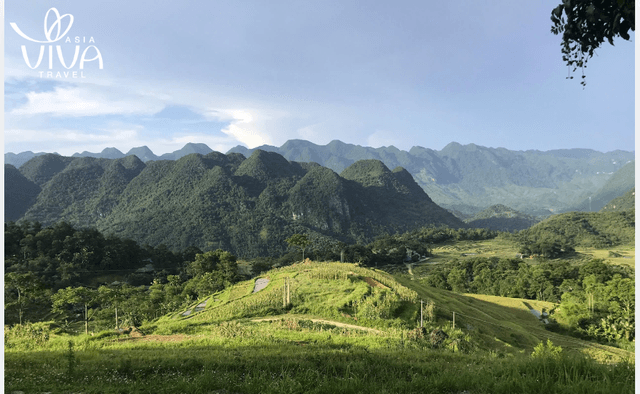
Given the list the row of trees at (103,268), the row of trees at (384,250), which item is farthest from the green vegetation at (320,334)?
the row of trees at (384,250)

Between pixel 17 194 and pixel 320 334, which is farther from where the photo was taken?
pixel 17 194

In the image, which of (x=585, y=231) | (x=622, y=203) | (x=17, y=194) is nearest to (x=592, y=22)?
(x=585, y=231)

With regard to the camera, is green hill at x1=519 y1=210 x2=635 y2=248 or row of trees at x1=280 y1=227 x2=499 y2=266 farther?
green hill at x1=519 y1=210 x2=635 y2=248

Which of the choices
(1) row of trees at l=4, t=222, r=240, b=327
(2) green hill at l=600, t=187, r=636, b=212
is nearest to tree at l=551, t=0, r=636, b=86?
(1) row of trees at l=4, t=222, r=240, b=327

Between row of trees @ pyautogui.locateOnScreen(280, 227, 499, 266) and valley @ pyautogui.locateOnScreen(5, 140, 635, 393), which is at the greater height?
valley @ pyautogui.locateOnScreen(5, 140, 635, 393)

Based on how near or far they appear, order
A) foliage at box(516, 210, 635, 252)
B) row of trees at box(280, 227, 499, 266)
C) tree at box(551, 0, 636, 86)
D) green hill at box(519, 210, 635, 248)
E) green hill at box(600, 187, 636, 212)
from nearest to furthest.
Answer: tree at box(551, 0, 636, 86) < row of trees at box(280, 227, 499, 266) < foliage at box(516, 210, 635, 252) < green hill at box(519, 210, 635, 248) < green hill at box(600, 187, 636, 212)

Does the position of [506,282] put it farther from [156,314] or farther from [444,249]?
[444,249]

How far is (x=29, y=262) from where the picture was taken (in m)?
59.1

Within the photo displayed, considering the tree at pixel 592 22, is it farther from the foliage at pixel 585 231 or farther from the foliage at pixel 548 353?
the foliage at pixel 585 231

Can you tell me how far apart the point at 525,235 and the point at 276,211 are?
113630 mm

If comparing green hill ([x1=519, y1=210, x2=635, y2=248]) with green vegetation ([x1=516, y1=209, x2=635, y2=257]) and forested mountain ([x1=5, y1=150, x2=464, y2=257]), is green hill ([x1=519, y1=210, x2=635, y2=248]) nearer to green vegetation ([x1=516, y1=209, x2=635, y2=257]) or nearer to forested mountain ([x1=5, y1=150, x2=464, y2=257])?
green vegetation ([x1=516, y1=209, x2=635, y2=257])

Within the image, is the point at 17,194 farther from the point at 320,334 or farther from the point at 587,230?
the point at 587,230

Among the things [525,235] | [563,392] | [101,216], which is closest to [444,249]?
[525,235]

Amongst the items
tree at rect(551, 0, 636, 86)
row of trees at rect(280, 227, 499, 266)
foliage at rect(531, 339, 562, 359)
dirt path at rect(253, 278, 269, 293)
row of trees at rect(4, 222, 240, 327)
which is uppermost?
tree at rect(551, 0, 636, 86)
